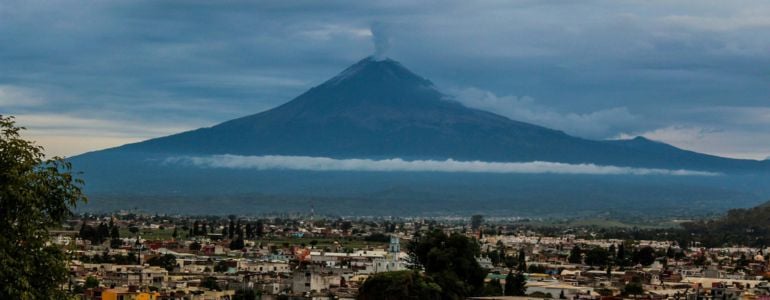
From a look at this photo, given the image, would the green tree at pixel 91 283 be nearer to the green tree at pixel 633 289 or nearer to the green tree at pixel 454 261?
the green tree at pixel 454 261

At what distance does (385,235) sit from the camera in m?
159

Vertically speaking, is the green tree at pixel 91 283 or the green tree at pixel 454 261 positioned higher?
the green tree at pixel 454 261

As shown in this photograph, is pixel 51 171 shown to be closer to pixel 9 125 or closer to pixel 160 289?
pixel 9 125

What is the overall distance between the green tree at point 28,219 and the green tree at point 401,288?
3675 cm

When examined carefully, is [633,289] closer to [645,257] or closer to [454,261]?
[454,261]

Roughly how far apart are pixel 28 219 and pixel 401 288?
1483 inches

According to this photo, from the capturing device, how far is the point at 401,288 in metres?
58.4

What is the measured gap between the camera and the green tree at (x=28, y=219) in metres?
20.9

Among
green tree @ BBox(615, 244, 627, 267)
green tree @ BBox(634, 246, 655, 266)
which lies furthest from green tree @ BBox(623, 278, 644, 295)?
green tree @ BBox(634, 246, 655, 266)

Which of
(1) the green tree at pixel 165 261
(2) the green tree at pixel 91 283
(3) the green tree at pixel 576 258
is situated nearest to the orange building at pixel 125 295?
(2) the green tree at pixel 91 283

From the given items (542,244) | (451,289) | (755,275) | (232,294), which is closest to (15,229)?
(451,289)

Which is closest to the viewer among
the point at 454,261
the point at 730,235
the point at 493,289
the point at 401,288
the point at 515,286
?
the point at 401,288

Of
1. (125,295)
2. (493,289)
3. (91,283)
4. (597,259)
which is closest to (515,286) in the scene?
(493,289)

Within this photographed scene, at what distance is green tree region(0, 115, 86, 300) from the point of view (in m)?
20.9
